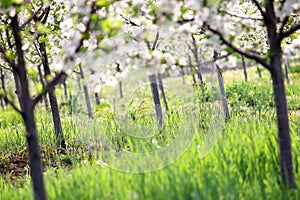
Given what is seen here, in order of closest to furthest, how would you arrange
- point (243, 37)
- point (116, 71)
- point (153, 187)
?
point (153, 187) < point (116, 71) < point (243, 37)

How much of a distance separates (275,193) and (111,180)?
121 centimetres

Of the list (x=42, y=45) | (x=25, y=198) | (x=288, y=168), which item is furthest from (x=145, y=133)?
(x=288, y=168)

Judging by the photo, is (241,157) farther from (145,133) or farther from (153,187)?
(145,133)

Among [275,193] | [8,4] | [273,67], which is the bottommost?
[275,193]

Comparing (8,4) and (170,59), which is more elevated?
(8,4)

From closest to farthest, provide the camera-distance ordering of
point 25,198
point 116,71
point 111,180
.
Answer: point 111,180 < point 25,198 < point 116,71

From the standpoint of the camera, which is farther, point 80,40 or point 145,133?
point 145,133

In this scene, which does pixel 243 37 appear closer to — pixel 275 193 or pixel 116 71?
pixel 116 71

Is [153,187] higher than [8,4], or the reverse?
[8,4]

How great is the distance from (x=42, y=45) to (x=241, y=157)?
360 cm

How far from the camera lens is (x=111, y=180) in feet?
10.3

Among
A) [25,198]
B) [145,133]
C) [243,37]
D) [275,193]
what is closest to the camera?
[275,193]

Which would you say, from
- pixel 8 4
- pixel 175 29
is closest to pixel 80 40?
pixel 8 4

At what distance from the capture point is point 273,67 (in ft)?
9.28
